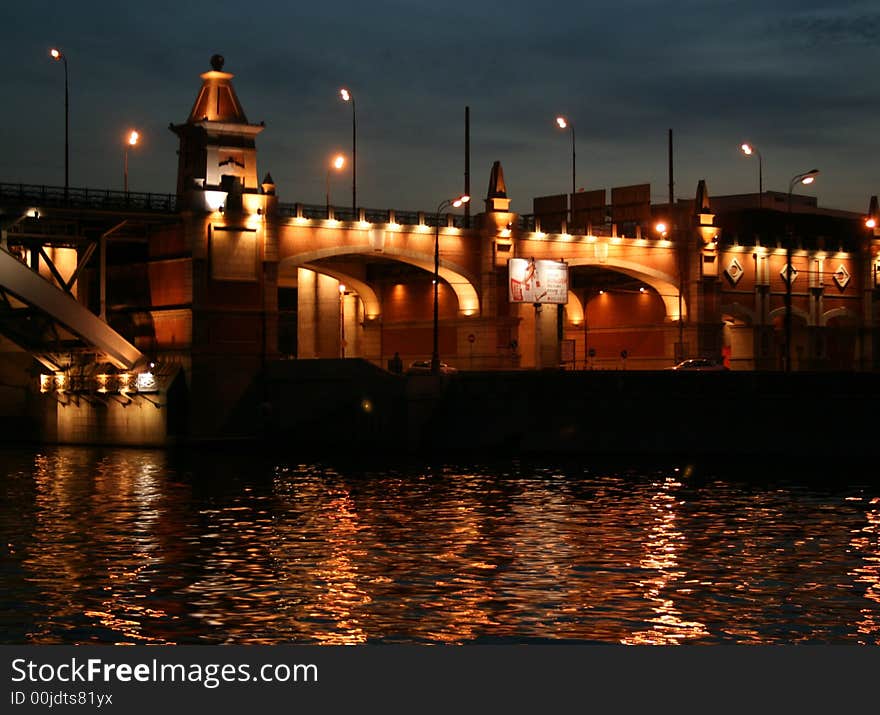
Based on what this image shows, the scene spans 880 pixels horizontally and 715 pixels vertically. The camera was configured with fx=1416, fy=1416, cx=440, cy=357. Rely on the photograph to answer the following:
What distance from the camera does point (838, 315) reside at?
11062cm

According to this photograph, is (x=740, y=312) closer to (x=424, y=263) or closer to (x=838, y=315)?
(x=838, y=315)

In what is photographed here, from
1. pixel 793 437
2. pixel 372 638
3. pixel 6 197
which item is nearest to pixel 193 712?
pixel 372 638

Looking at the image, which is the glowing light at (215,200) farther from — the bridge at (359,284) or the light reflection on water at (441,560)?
the light reflection on water at (441,560)

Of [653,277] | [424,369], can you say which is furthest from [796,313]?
[424,369]

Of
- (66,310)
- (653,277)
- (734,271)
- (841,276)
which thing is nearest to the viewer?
(66,310)

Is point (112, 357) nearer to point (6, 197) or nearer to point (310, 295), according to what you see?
point (6, 197)

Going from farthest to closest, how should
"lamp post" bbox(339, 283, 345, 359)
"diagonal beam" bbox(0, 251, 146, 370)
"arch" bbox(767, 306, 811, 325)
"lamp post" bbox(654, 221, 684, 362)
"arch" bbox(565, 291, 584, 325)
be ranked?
"arch" bbox(565, 291, 584, 325) < "arch" bbox(767, 306, 811, 325) < "lamp post" bbox(339, 283, 345, 359) < "lamp post" bbox(654, 221, 684, 362) < "diagonal beam" bbox(0, 251, 146, 370)

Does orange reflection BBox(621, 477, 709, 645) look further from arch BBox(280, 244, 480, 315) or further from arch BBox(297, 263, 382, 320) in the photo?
arch BBox(297, 263, 382, 320)

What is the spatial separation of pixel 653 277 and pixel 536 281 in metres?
13.4

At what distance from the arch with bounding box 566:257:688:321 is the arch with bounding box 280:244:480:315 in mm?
7657

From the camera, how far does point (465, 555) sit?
33.3 meters

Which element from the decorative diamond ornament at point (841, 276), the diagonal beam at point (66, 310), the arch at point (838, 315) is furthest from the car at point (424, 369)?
the decorative diamond ornament at point (841, 276)

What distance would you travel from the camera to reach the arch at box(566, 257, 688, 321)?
9394 cm

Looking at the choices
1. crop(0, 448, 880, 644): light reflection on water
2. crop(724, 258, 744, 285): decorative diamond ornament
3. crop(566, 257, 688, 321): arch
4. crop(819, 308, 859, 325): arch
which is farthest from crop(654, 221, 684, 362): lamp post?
crop(0, 448, 880, 644): light reflection on water
